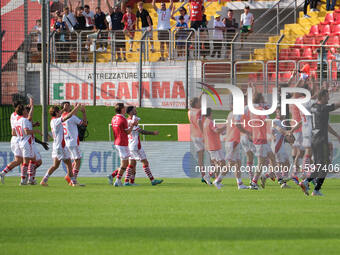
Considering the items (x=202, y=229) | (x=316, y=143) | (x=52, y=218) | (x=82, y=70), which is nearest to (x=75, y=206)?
(x=52, y=218)

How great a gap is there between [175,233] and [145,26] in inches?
820

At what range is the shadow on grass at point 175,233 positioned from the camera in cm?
898

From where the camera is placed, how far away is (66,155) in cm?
1805

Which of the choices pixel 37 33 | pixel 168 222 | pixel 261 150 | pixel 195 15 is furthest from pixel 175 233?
pixel 37 33

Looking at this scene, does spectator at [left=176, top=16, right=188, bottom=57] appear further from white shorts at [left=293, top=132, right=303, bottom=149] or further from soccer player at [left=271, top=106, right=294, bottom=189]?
soccer player at [left=271, top=106, right=294, bottom=189]

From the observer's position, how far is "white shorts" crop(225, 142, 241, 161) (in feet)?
55.7

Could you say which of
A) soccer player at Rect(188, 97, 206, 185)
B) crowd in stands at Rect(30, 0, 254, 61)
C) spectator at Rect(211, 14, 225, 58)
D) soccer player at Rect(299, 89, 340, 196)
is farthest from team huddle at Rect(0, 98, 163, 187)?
crowd in stands at Rect(30, 0, 254, 61)

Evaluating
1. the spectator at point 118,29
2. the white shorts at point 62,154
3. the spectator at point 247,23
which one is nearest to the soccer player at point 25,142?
the white shorts at point 62,154

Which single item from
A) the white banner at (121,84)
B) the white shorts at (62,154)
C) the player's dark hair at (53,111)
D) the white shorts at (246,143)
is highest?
the white banner at (121,84)

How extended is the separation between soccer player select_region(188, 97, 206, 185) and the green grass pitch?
2363 millimetres

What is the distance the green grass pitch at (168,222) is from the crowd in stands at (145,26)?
40.7 ft

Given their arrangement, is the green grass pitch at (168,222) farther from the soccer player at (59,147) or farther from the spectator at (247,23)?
the spectator at (247,23)

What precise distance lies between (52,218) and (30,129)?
7.49m

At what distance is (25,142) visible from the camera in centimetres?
1836
